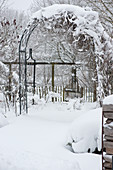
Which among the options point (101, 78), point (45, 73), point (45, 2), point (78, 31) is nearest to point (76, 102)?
point (101, 78)

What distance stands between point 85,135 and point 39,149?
0.67m

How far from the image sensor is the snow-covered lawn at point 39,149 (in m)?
2.39

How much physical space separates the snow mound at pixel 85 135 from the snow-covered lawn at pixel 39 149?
0.42 ft

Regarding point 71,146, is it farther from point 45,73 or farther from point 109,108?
point 45,73

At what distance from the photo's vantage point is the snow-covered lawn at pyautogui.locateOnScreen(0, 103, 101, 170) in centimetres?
239

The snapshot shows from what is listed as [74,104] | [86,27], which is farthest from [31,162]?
[74,104]

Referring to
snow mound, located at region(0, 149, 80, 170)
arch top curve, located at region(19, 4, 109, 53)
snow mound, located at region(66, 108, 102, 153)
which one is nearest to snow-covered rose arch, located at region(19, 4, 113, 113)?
arch top curve, located at region(19, 4, 109, 53)

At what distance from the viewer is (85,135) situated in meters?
2.96

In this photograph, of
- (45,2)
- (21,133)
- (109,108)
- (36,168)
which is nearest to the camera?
(109,108)

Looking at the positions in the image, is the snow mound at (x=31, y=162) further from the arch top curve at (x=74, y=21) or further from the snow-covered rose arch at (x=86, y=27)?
the arch top curve at (x=74, y=21)

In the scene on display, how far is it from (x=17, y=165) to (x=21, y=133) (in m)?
1.27

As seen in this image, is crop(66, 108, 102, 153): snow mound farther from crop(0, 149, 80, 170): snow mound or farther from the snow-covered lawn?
crop(0, 149, 80, 170): snow mound

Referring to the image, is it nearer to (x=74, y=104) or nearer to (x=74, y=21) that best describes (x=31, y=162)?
(x=74, y=21)

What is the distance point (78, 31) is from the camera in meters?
4.26
